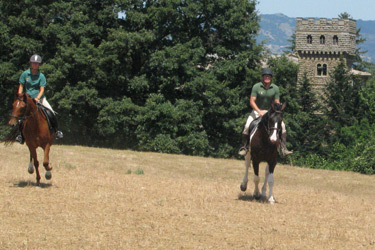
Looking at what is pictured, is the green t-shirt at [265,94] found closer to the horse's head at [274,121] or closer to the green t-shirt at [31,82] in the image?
Result: the horse's head at [274,121]

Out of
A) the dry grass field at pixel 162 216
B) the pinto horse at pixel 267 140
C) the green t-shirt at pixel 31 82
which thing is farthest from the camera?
the green t-shirt at pixel 31 82

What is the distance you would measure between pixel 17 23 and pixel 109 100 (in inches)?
349

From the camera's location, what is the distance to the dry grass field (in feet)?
32.5

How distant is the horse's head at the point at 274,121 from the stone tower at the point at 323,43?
9319 cm

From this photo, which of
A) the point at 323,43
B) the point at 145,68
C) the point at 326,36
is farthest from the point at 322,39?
the point at 145,68

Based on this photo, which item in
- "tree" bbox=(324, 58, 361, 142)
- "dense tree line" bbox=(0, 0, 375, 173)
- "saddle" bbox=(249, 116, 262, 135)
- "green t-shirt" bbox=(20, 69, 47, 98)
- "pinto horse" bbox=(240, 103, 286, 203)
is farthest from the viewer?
"tree" bbox=(324, 58, 361, 142)

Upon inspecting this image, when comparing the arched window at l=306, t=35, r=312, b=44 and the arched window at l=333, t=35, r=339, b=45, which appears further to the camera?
the arched window at l=306, t=35, r=312, b=44

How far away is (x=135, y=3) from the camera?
47.5 meters

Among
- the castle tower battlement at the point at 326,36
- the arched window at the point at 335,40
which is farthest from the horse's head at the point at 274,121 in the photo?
the arched window at the point at 335,40

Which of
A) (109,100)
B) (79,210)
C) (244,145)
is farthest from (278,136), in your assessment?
(109,100)

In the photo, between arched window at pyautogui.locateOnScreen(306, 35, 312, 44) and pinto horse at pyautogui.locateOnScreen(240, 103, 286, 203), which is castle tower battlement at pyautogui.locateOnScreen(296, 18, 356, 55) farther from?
pinto horse at pyautogui.locateOnScreen(240, 103, 286, 203)

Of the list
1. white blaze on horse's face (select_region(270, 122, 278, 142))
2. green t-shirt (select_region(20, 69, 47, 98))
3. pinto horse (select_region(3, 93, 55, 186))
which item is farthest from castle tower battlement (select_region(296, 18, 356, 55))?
white blaze on horse's face (select_region(270, 122, 278, 142))

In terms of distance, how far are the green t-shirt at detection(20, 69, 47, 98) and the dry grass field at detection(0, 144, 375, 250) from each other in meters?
2.44

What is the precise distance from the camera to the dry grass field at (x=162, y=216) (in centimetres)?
990
